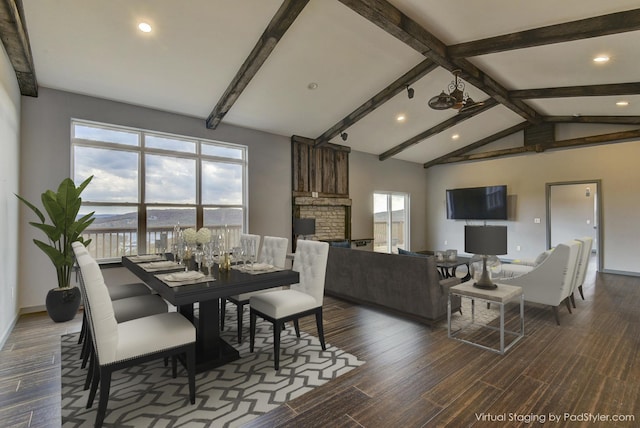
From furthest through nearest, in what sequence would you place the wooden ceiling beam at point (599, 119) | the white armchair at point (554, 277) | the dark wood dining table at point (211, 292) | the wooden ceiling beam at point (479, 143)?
the wooden ceiling beam at point (479, 143) < the wooden ceiling beam at point (599, 119) < the white armchair at point (554, 277) < the dark wood dining table at point (211, 292)

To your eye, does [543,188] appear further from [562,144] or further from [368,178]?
[368,178]

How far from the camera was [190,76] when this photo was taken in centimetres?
420

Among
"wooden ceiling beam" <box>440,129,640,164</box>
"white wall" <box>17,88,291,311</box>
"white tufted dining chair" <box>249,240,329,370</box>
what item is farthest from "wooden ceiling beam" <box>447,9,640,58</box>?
"wooden ceiling beam" <box>440,129,640,164</box>

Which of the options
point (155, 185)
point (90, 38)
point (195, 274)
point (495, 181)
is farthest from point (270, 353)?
point (495, 181)

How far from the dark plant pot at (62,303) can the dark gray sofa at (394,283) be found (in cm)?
342

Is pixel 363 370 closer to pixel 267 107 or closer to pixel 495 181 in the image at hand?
pixel 267 107

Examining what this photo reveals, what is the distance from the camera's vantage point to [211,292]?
2.16 meters

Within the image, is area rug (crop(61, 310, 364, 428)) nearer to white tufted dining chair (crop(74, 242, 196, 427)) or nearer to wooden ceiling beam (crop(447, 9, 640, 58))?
white tufted dining chair (crop(74, 242, 196, 427))

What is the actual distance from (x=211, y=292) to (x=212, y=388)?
2.59 ft

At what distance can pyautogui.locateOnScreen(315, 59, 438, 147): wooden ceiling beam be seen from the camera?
187 inches

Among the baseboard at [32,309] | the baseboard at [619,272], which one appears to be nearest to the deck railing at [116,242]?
the baseboard at [32,309]

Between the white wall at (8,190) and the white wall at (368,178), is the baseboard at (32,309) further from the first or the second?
the white wall at (8,190)

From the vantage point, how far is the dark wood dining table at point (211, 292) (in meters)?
2.11

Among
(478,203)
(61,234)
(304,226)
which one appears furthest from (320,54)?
(478,203)
